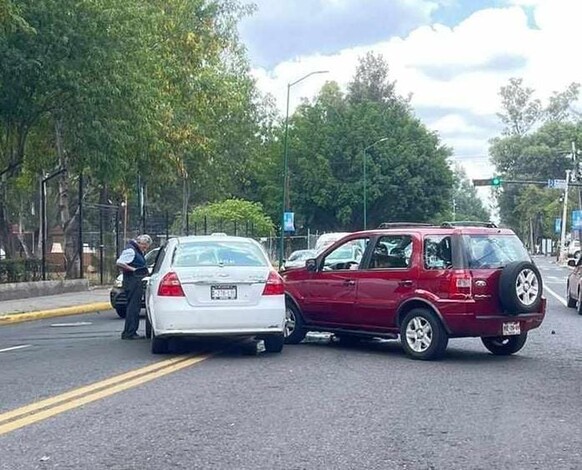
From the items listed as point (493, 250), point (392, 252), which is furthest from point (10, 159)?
point (493, 250)

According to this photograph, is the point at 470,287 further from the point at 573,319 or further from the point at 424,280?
the point at 573,319

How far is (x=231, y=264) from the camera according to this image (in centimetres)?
1277

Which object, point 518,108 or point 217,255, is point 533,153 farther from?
point 217,255

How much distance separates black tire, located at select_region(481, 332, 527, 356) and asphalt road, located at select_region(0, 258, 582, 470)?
6.9 inches

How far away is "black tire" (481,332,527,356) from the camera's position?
1331 cm

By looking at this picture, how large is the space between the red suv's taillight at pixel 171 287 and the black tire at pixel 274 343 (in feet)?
4.69

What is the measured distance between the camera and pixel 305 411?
8.91 m

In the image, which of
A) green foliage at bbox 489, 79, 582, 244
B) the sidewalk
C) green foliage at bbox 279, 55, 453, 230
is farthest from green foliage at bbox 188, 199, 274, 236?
green foliage at bbox 489, 79, 582, 244

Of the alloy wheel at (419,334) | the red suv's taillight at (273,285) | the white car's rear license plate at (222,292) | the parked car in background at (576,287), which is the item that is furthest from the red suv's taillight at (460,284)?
the parked car in background at (576,287)

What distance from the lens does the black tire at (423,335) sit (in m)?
12.4

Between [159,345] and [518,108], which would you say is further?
[518,108]

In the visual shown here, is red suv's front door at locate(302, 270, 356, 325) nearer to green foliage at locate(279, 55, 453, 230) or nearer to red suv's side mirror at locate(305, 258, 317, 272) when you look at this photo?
red suv's side mirror at locate(305, 258, 317, 272)

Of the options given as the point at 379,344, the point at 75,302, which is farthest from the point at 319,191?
the point at 379,344

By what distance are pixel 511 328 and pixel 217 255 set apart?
3931 mm
